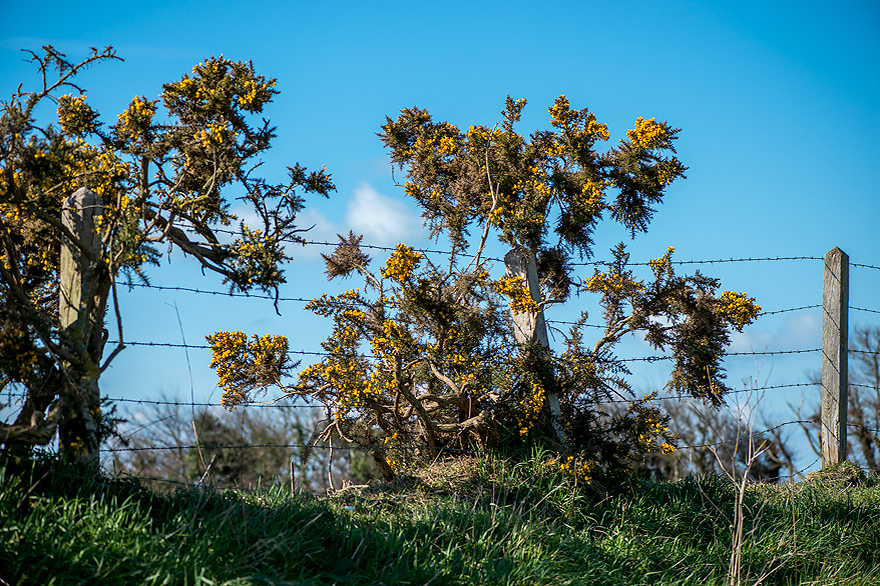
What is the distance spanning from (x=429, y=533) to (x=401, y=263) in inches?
78.9

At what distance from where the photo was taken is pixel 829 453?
7969 mm

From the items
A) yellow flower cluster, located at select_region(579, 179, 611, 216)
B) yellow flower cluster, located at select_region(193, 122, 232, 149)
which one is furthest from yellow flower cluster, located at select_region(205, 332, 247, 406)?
yellow flower cluster, located at select_region(579, 179, 611, 216)

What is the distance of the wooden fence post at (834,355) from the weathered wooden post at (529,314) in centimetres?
349

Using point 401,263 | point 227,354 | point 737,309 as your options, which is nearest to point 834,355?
point 737,309

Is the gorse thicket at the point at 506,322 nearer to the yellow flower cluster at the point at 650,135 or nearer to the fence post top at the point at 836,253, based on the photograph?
the yellow flower cluster at the point at 650,135

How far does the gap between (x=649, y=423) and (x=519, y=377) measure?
Result: 45.4 inches

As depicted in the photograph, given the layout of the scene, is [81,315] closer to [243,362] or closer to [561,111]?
[243,362]

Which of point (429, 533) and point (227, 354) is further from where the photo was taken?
point (227, 354)

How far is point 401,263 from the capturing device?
18.5 ft

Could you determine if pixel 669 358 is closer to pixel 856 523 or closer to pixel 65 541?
pixel 856 523

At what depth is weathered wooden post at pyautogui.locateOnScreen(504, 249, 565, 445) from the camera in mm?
6543

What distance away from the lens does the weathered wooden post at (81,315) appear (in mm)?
4215

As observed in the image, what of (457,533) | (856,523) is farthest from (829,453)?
(457,533)

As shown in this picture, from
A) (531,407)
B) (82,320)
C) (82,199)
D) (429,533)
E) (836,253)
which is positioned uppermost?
(836,253)
